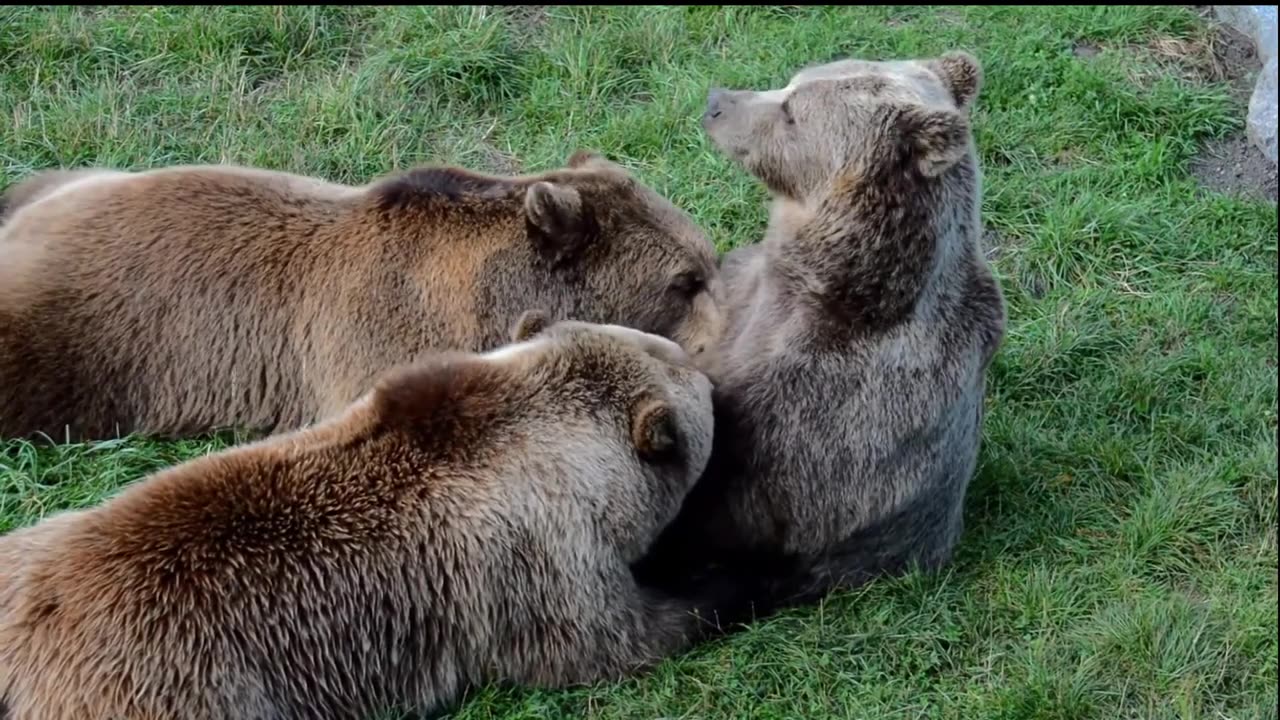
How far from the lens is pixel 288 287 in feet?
22.2

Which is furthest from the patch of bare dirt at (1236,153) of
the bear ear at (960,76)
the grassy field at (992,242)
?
→ the bear ear at (960,76)

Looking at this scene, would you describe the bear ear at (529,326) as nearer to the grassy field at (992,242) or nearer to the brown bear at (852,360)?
the brown bear at (852,360)

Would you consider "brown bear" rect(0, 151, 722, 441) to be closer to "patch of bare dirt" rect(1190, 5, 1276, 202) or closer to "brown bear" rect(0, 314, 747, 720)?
"brown bear" rect(0, 314, 747, 720)

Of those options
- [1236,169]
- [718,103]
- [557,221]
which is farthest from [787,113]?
[1236,169]

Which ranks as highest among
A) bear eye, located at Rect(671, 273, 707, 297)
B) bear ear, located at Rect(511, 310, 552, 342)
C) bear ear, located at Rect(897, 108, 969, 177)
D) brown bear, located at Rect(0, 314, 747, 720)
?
bear ear, located at Rect(897, 108, 969, 177)

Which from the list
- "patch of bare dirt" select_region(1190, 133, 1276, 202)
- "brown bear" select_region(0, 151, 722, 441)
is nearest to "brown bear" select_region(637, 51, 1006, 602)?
"brown bear" select_region(0, 151, 722, 441)

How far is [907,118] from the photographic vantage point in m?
6.00

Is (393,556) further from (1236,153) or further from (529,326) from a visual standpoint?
(1236,153)

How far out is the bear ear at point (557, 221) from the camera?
6.48 metres

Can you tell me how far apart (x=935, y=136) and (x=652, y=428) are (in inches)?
65.4

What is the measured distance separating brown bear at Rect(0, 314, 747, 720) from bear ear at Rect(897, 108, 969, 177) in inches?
51.4

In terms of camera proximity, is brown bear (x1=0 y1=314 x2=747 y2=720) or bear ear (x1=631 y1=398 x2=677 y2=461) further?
bear ear (x1=631 y1=398 x2=677 y2=461)

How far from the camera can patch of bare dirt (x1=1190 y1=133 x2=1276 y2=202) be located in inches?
338

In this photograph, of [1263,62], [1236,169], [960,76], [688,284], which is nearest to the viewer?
[960,76]
